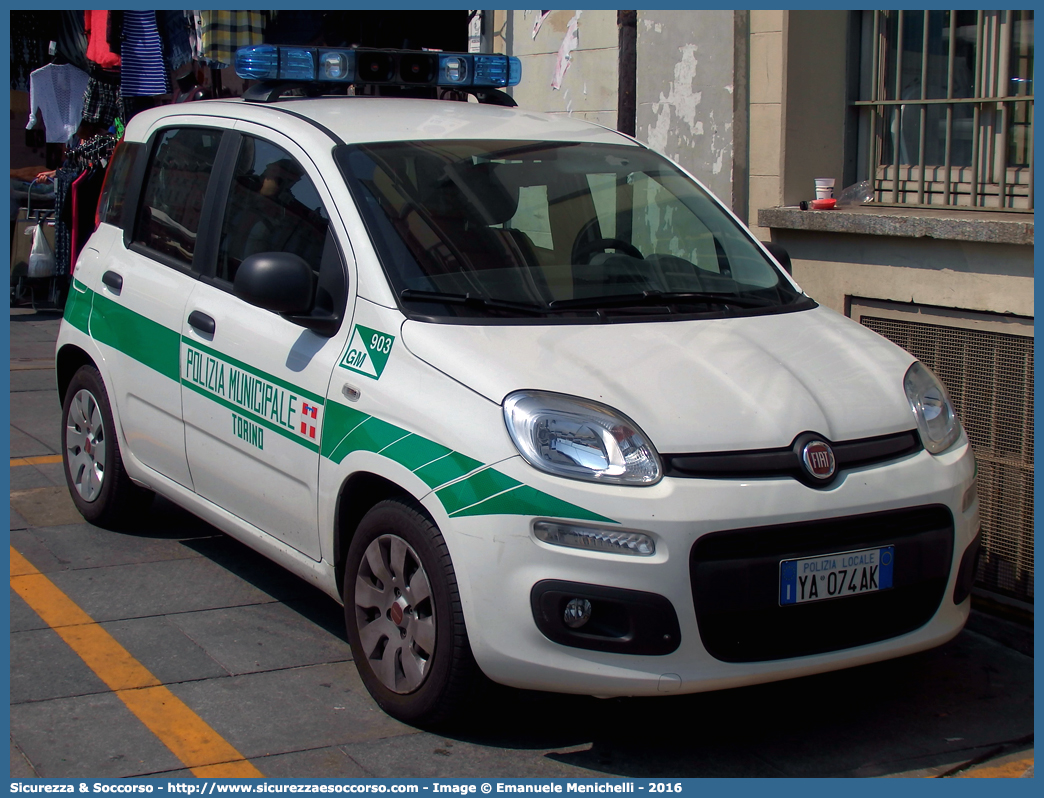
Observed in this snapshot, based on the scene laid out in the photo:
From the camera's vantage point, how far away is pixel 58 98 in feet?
44.4

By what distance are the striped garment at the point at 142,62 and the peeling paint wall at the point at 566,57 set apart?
3.60 metres

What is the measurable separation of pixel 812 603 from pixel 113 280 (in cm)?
335

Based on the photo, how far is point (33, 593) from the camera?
5.00 m

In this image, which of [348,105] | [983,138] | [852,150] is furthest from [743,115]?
[348,105]

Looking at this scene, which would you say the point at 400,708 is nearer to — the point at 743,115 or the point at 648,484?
the point at 648,484

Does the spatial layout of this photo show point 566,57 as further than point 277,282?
Yes

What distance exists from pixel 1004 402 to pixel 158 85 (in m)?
8.18

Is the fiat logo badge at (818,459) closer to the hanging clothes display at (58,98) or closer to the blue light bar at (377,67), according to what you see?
the blue light bar at (377,67)

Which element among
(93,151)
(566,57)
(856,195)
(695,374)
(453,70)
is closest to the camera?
(695,374)

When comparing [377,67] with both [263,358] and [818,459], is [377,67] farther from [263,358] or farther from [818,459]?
[818,459]

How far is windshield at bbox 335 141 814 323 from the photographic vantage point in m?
4.09

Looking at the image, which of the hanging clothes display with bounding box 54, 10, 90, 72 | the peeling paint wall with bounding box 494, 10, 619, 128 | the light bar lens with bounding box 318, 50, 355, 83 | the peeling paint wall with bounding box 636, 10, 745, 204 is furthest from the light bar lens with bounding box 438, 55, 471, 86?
the hanging clothes display with bounding box 54, 10, 90, 72

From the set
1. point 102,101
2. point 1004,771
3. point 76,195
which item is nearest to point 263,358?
point 1004,771

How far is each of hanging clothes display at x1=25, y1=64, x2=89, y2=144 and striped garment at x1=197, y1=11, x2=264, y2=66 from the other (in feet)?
15.1
